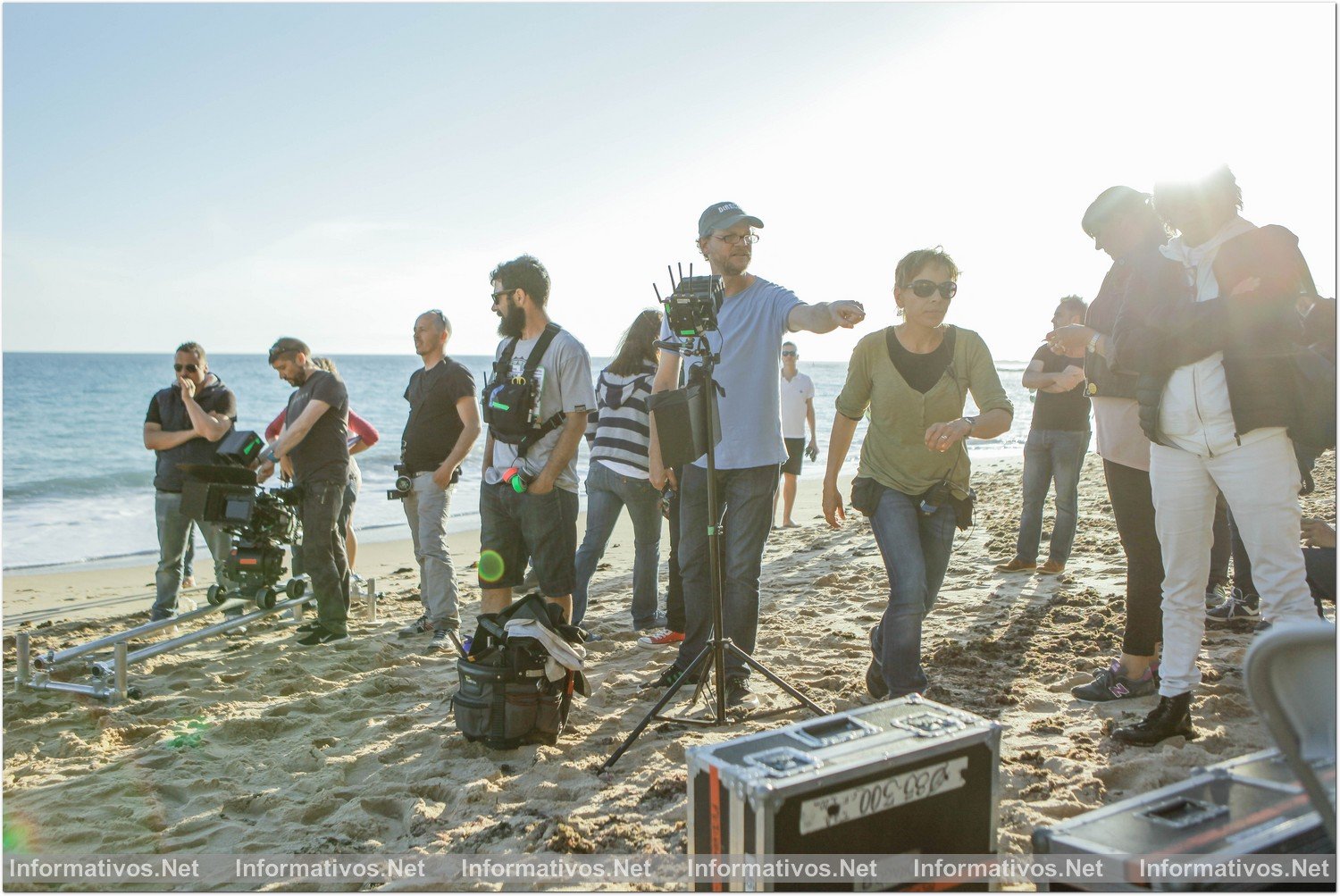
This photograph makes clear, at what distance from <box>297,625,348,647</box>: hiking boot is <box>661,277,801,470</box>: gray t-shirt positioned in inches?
112

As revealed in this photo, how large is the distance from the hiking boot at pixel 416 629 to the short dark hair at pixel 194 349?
2308 mm

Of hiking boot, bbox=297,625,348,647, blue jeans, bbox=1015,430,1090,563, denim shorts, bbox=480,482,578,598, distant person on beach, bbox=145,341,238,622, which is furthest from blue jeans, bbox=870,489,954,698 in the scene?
distant person on beach, bbox=145,341,238,622

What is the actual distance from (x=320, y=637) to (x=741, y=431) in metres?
3.08

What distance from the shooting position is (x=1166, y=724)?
3.08 meters

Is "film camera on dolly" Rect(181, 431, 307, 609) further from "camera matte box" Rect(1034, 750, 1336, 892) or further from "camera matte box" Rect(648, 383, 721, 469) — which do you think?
"camera matte box" Rect(1034, 750, 1336, 892)

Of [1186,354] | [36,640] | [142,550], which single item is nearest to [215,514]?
[36,640]

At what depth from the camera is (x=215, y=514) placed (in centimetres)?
500

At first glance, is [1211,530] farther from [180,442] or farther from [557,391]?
[180,442]

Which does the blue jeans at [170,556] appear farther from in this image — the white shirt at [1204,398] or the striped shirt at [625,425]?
the white shirt at [1204,398]

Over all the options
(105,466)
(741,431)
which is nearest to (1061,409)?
(741,431)

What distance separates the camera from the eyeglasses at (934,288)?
130 inches

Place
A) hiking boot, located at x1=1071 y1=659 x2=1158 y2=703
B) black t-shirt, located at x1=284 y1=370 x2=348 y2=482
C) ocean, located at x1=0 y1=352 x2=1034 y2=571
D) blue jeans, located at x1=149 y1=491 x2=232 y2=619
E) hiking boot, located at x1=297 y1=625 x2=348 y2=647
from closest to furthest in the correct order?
1. hiking boot, located at x1=1071 y1=659 x2=1158 y2=703
2. hiking boot, located at x1=297 y1=625 x2=348 y2=647
3. black t-shirt, located at x1=284 y1=370 x2=348 y2=482
4. blue jeans, located at x1=149 y1=491 x2=232 y2=619
5. ocean, located at x1=0 y1=352 x2=1034 y2=571

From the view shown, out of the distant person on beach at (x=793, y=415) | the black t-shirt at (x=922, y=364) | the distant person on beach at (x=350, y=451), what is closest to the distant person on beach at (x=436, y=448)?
the distant person on beach at (x=350, y=451)

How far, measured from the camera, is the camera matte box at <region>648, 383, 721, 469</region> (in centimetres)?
342
